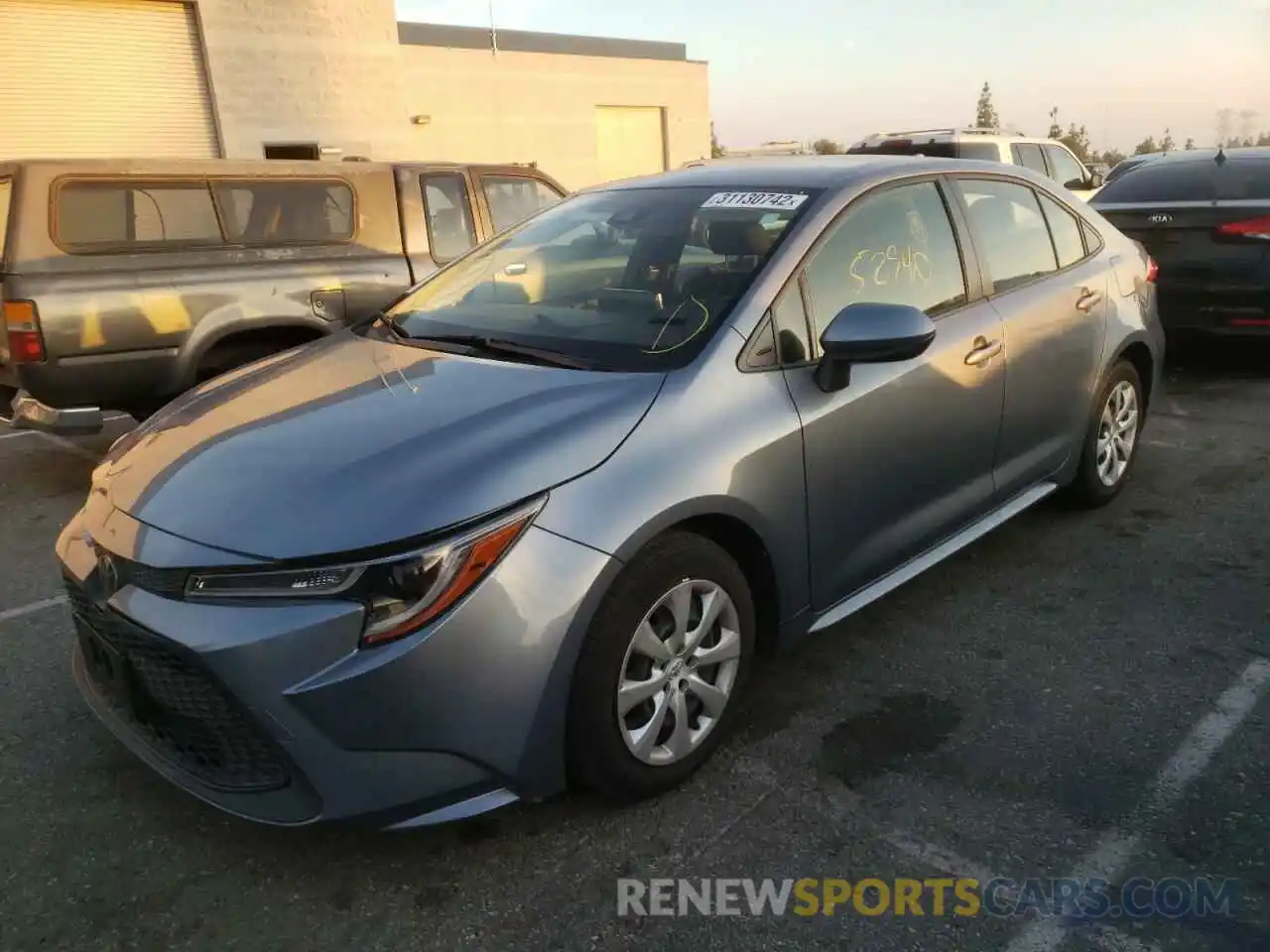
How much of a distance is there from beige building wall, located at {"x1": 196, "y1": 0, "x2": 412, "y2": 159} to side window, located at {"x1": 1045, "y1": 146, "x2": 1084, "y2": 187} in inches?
460

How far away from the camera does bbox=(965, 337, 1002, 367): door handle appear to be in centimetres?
349

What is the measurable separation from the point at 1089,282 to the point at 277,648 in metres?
3.64

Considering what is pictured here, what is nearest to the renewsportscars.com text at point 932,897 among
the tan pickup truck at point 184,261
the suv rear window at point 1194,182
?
the tan pickup truck at point 184,261

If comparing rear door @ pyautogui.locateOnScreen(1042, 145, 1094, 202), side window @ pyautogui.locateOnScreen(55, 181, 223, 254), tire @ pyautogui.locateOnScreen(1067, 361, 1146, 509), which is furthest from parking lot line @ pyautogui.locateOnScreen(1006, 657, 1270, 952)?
rear door @ pyautogui.locateOnScreen(1042, 145, 1094, 202)

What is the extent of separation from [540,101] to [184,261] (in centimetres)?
2508

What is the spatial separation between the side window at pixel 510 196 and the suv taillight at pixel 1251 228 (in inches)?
181

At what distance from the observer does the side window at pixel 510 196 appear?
278 inches

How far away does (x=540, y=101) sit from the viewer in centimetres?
2873

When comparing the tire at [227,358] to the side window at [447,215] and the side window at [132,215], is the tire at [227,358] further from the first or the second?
the side window at [447,215]

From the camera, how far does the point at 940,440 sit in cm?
339

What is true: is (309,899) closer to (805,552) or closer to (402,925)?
(402,925)

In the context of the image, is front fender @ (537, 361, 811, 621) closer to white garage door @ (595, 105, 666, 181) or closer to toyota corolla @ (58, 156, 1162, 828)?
toyota corolla @ (58, 156, 1162, 828)

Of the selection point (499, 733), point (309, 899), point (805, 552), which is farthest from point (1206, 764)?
point (309, 899)

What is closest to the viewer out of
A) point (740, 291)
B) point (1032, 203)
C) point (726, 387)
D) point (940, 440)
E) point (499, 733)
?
point (499, 733)
